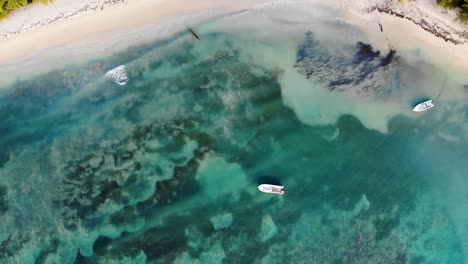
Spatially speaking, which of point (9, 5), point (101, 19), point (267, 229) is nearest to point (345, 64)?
point (267, 229)

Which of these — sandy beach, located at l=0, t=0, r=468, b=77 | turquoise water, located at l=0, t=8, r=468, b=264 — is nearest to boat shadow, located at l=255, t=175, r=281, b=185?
turquoise water, located at l=0, t=8, r=468, b=264

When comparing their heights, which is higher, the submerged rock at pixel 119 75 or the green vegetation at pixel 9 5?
the green vegetation at pixel 9 5

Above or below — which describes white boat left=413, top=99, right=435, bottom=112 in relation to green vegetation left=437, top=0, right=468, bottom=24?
below

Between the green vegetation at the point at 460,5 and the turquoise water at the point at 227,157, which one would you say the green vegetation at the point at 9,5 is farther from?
the green vegetation at the point at 460,5

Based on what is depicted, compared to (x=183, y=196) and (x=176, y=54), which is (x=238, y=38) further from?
(x=183, y=196)

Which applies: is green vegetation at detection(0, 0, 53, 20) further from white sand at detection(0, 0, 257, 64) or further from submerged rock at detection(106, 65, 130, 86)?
submerged rock at detection(106, 65, 130, 86)

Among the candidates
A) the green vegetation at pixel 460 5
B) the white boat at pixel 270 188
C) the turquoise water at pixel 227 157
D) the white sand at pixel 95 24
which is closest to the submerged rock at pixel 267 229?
the turquoise water at pixel 227 157
